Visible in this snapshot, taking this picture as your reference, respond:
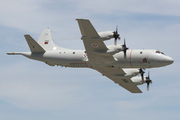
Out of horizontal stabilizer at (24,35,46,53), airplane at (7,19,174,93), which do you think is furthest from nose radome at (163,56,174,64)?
horizontal stabilizer at (24,35,46,53)

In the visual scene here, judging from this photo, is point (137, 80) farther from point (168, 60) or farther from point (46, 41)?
point (46, 41)

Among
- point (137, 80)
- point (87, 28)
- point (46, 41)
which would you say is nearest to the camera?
point (87, 28)

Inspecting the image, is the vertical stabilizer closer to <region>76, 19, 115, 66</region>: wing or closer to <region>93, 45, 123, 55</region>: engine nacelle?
<region>76, 19, 115, 66</region>: wing

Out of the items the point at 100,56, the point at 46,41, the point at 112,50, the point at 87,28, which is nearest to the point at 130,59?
the point at 112,50

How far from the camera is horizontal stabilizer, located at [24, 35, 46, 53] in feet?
168

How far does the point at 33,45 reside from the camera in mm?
51750

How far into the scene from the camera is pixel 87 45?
4559 cm

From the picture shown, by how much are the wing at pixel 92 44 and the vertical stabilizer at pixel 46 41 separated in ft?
29.0

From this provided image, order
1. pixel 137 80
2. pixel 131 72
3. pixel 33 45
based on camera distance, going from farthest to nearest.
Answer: pixel 137 80 → pixel 131 72 → pixel 33 45

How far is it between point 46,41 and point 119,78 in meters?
14.8

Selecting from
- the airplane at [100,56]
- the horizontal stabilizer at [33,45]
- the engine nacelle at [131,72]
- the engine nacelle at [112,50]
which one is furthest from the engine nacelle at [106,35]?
the horizontal stabilizer at [33,45]

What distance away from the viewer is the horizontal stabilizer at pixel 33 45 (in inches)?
2013

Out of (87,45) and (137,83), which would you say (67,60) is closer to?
(87,45)

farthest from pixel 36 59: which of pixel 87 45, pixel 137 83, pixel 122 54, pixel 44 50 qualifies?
pixel 137 83
